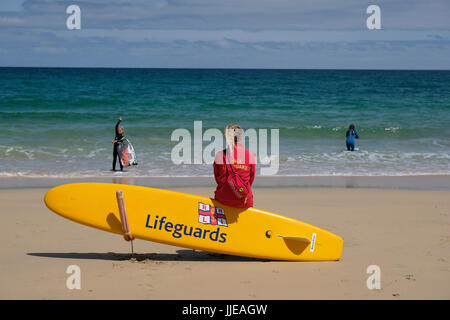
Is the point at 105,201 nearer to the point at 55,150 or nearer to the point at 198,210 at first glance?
the point at 198,210

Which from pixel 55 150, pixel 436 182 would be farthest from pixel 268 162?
pixel 55 150

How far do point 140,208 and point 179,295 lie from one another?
4.50 feet

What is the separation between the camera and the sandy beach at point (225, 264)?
4.25m

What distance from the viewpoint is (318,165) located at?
12.6 m

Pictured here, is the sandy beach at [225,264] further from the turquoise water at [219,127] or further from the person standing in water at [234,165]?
the turquoise water at [219,127]

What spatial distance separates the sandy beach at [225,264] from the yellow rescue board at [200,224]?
0.14m

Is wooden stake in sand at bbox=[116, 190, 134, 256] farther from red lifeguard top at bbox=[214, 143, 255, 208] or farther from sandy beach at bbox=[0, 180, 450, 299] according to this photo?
red lifeguard top at bbox=[214, 143, 255, 208]

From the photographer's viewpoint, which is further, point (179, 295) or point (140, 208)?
point (140, 208)

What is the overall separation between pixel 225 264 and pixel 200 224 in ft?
1.55

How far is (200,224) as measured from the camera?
5.27 metres

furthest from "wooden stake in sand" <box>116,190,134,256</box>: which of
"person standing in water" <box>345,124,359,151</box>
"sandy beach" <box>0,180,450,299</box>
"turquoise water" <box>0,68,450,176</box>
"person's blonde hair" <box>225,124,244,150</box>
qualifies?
"person standing in water" <box>345,124,359,151</box>

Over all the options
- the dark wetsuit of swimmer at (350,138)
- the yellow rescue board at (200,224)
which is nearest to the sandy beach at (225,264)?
the yellow rescue board at (200,224)

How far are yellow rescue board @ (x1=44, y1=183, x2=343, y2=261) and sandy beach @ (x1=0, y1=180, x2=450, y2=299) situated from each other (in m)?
0.14

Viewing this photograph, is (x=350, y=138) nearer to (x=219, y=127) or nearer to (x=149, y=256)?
(x=219, y=127)
